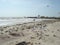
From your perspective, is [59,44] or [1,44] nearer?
[59,44]

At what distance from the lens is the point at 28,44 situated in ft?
26.7

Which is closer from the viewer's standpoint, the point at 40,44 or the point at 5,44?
the point at 40,44

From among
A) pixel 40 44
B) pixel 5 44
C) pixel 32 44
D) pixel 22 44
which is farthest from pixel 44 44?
pixel 5 44

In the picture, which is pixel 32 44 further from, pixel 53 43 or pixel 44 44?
pixel 53 43

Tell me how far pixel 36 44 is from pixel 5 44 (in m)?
2.35

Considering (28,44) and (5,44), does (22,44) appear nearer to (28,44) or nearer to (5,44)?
(28,44)

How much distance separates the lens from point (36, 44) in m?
8.00

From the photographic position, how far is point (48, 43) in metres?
8.17

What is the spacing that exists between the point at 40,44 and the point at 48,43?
0.59 m

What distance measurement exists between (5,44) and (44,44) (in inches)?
112

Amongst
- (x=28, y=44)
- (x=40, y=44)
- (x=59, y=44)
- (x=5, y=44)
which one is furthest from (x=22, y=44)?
(x=59, y=44)

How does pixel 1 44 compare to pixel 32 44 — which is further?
pixel 1 44

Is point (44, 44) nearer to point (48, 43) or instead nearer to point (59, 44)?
point (48, 43)

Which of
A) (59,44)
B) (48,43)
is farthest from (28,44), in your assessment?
(59,44)
